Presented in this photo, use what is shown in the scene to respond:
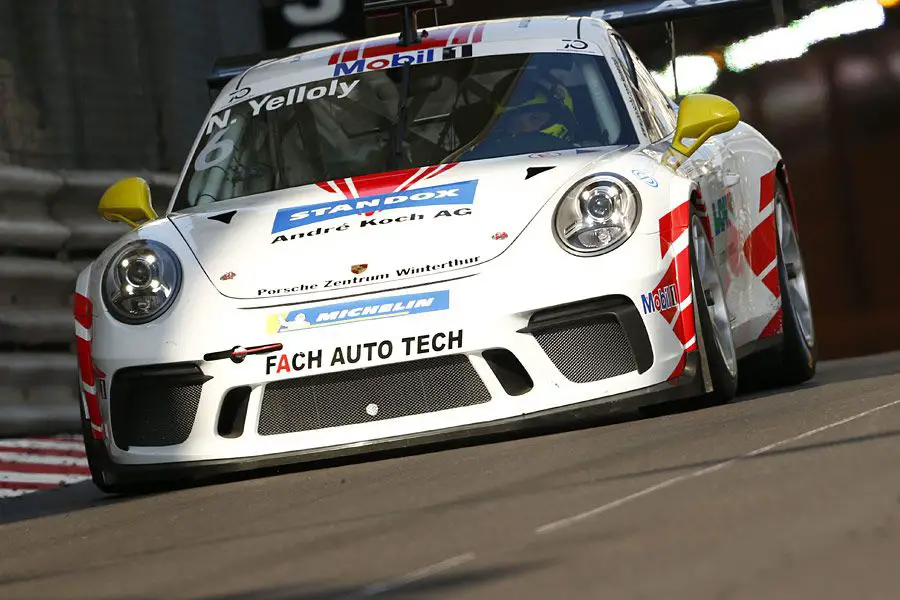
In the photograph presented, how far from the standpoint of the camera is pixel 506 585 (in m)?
2.92

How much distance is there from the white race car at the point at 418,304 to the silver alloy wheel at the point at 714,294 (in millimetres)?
15

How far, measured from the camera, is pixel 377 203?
5.57 m

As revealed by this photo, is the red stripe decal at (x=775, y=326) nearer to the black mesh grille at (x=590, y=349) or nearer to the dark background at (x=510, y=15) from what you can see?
the black mesh grille at (x=590, y=349)

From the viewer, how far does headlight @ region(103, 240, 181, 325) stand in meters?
5.48

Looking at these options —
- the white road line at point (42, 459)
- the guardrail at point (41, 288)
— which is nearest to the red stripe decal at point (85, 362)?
the white road line at point (42, 459)

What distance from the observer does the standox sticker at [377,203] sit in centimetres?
550

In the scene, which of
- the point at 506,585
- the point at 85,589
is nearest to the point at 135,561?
the point at 85,589

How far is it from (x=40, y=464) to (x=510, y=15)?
26.6ft

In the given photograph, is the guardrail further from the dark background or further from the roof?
the roof

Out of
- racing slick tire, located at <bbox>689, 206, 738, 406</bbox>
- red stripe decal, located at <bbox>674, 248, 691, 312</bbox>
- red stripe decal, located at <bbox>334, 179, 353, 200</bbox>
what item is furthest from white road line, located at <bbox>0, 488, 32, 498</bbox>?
red stripe decal, located at <bbox>674, 248, 691, 312</bbox>

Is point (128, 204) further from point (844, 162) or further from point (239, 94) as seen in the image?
point (844, 162)

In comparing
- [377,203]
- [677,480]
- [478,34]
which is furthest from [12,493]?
[677,480]

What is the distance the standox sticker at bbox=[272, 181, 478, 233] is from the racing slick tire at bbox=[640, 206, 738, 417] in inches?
24.8

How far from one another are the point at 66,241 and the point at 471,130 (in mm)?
4186
